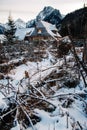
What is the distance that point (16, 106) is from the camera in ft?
12.6

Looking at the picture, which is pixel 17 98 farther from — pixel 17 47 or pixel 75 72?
pixel 17 47

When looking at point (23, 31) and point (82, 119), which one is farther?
point (23, 31)

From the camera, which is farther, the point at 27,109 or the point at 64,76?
the point at 64,76

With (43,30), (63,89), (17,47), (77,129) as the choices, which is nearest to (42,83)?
(63,89)

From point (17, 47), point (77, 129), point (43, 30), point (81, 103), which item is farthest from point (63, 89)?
point (43, 30)

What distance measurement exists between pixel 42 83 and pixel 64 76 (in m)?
0.78

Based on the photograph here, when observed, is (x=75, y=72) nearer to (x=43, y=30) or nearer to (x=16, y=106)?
(x=16, y=106)

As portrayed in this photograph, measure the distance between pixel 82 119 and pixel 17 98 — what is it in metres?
0.99

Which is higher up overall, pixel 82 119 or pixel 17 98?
pixel 17 98

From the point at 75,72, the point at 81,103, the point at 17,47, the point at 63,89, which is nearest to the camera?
the point at 81,103

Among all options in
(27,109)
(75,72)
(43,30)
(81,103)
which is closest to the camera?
(27,109)

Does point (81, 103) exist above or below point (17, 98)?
below

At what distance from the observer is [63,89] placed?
522 centimetres

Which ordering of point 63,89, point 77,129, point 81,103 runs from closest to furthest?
1. point 77,129
2. point 81,103
3. point 63,89
